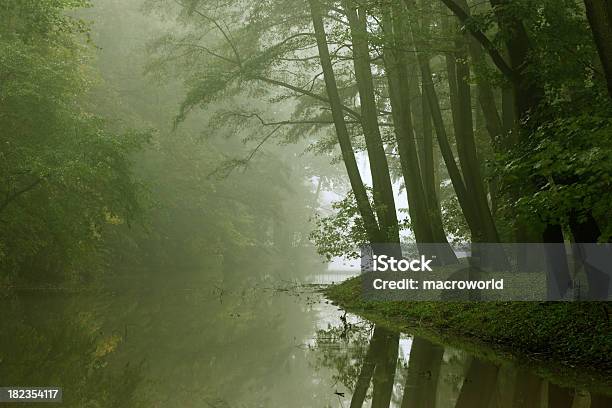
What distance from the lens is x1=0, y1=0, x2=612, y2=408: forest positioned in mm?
6758

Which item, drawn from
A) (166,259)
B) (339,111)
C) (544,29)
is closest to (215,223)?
(166,259)

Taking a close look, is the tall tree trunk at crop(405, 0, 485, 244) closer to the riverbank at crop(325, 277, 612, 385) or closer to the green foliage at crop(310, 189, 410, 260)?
the riverbank at crop(325, 277, 612, 385)

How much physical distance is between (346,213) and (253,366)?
9.11m

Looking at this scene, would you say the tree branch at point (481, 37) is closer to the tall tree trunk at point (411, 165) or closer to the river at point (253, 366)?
the river at point (253, 366)

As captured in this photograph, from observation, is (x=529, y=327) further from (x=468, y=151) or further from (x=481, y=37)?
(x=468, y=151)

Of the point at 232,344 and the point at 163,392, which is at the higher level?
the point at 232,344

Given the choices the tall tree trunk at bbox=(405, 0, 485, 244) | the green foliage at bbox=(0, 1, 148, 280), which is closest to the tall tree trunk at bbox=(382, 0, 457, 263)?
the tall tree trunk at bbox=(405, 0, 485, 244)

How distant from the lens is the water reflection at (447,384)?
5.66 meters

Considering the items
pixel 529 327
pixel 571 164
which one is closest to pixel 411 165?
pixel 529 327

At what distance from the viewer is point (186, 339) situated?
991cm

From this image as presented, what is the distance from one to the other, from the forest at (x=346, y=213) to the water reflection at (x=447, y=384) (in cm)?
4

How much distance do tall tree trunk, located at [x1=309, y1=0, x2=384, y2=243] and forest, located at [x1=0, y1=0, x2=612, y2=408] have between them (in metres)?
0.05

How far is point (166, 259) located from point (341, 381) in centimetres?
2607

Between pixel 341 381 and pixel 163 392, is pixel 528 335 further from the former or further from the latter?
pixel 163 392
